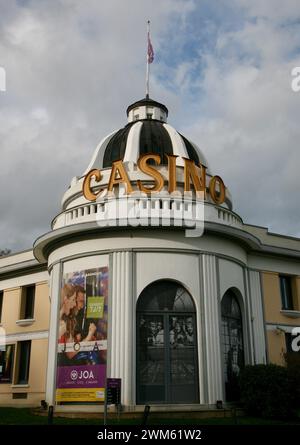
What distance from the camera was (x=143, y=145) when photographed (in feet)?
97.5

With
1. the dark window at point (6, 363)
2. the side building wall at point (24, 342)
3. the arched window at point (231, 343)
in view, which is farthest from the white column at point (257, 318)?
the dark window at point (6, 363)

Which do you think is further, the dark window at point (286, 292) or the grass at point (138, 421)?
the dark window at point (286, 292)

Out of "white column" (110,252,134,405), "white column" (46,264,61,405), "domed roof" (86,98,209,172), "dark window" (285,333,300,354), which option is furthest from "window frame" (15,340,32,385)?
"dark window" (285,333,300,354)

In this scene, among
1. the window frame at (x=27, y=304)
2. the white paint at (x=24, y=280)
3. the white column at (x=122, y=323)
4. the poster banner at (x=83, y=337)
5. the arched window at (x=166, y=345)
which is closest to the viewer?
the white column at (x=122, y=323)

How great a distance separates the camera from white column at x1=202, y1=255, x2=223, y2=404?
21359 mm

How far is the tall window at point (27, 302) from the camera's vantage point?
30.7 m

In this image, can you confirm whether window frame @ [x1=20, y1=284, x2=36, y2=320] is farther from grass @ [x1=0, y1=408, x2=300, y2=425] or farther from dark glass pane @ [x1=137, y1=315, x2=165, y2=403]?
dark glass pane @ [x1=137, y1=315, x2=165, y2=403]

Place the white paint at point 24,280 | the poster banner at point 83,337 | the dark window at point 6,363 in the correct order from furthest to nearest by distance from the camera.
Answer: the white paint at point 24,280 → the dark window at point 6,363 → the poster banner at point 83,337

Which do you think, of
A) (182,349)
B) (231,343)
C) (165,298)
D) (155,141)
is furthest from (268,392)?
(155,141)

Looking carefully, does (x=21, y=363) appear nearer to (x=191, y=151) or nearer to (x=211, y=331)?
(x=211, y=331)

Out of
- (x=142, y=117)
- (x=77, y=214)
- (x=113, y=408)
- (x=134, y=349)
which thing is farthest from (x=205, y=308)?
(x=142, y=117)

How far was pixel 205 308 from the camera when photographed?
22.2 metres

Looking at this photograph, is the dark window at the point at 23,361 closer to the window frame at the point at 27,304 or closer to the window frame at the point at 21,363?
the window frame at the point at 21,363

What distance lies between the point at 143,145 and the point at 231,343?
12.5 metres
